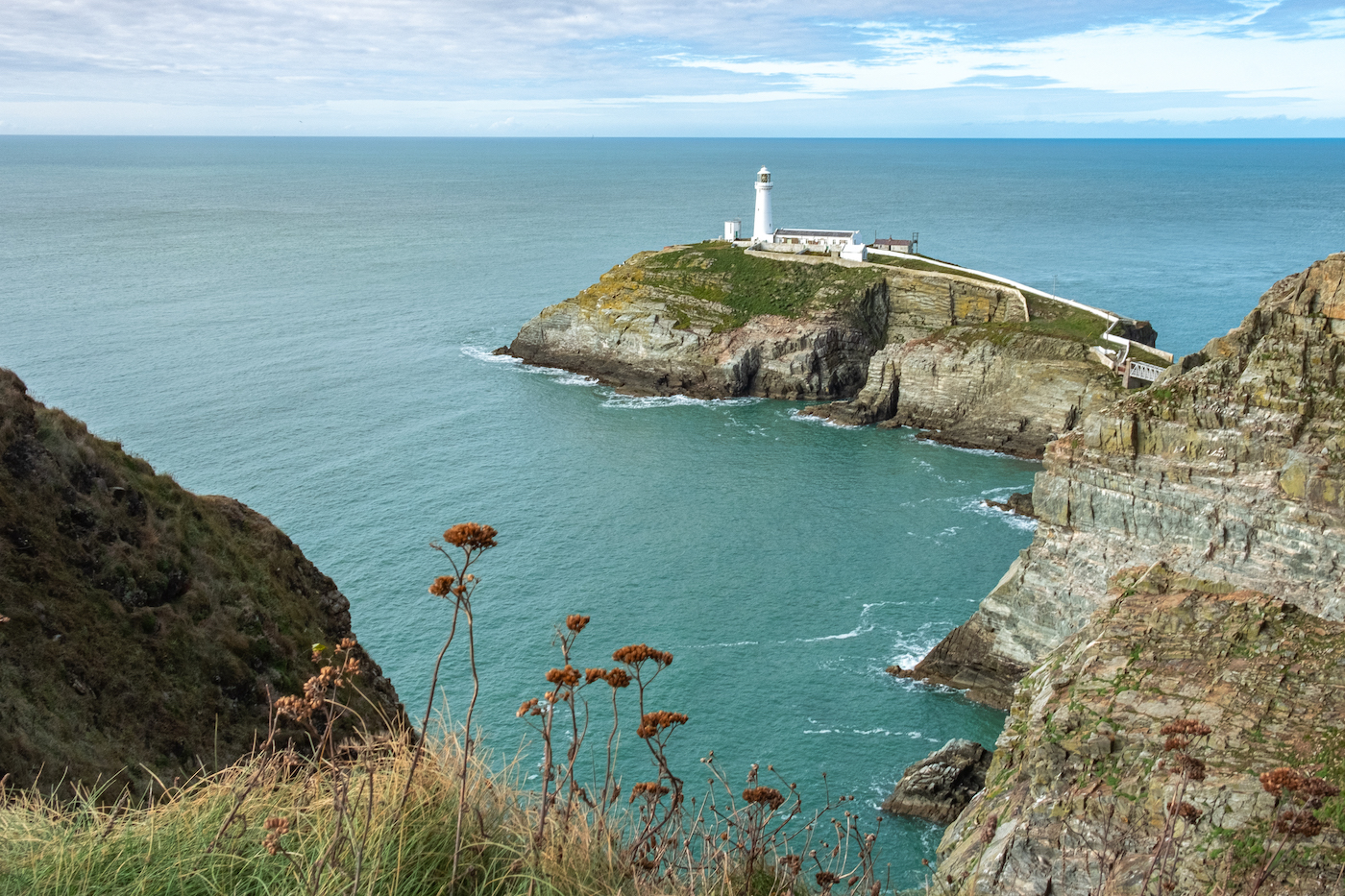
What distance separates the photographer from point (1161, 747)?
15234 millimetres

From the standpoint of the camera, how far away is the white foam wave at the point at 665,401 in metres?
62.5

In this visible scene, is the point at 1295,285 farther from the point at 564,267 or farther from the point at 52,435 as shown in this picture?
the point at 564,267

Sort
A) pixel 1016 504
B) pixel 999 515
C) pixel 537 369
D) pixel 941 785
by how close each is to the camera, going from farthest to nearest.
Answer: pixel 537 369
pixel 1016 504
pixel 999 515
pixel 941 785

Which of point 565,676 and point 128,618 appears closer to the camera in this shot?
point 565,676

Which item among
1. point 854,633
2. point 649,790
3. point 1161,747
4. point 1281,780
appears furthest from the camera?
point 854,633

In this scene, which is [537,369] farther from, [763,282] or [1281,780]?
[1281,780]

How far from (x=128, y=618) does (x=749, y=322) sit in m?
56.2

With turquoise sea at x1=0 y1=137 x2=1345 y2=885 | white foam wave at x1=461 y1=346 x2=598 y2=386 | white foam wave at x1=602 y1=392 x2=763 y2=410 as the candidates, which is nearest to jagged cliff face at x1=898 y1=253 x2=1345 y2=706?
turquoise sea at x1=0 y1=137 x2=1345 y2=885

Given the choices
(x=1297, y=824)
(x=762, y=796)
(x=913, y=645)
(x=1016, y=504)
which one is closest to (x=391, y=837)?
(x=762, y=796)

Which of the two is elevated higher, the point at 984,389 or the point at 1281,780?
the point at 1281,780

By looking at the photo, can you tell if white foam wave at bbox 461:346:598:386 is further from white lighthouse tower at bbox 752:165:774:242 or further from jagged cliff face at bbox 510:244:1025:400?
white lighthouse tower at bbox 752:165:774:242

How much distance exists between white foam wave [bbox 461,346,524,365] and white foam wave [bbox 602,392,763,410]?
36.3 ft

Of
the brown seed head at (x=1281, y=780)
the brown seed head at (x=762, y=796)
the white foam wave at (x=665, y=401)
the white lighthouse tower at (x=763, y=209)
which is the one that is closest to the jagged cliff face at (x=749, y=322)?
the white foam wave at (x=665, y=401)

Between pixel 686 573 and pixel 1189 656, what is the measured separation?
73.6 feet
